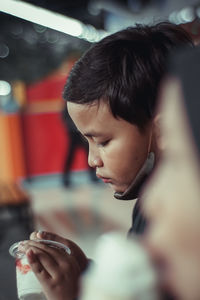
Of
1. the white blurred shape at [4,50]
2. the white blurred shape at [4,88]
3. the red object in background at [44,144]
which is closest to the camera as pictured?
the red object in background at [44,144]

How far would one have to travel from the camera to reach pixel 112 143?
65 centimetres

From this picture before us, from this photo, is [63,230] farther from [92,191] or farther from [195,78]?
[195,78]

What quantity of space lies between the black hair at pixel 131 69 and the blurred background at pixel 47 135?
12.7 inches

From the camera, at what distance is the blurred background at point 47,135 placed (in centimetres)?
190

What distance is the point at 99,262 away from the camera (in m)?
0.28

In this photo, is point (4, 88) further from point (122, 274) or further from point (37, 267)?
point (122, 274)

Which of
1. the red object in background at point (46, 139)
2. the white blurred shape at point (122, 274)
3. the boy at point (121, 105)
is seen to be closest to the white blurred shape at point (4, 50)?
the red object in background at point (46, 139)

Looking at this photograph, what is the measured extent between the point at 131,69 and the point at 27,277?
38 cm

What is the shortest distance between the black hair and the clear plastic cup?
0.84ft

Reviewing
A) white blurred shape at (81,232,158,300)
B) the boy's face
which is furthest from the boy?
white blurred shape at (81,232,158,300)

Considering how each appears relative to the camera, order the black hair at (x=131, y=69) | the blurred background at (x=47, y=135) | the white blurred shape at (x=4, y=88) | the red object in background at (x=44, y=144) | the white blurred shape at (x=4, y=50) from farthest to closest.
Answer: the white blurred shape at (x=4, y=50)
the white blurred shape at (x=4, y=88)
the red object in background at (x=44, y=144)
the blurred background at (x=47, y=135)
the black hair at (x=131, y=69)

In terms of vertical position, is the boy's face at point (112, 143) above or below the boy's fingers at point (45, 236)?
above

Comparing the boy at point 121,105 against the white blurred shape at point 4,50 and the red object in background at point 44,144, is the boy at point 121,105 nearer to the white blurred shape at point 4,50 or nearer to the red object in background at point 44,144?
the red object in background at point 44,144

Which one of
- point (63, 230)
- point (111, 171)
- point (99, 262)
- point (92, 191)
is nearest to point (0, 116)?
point (92, 191)
